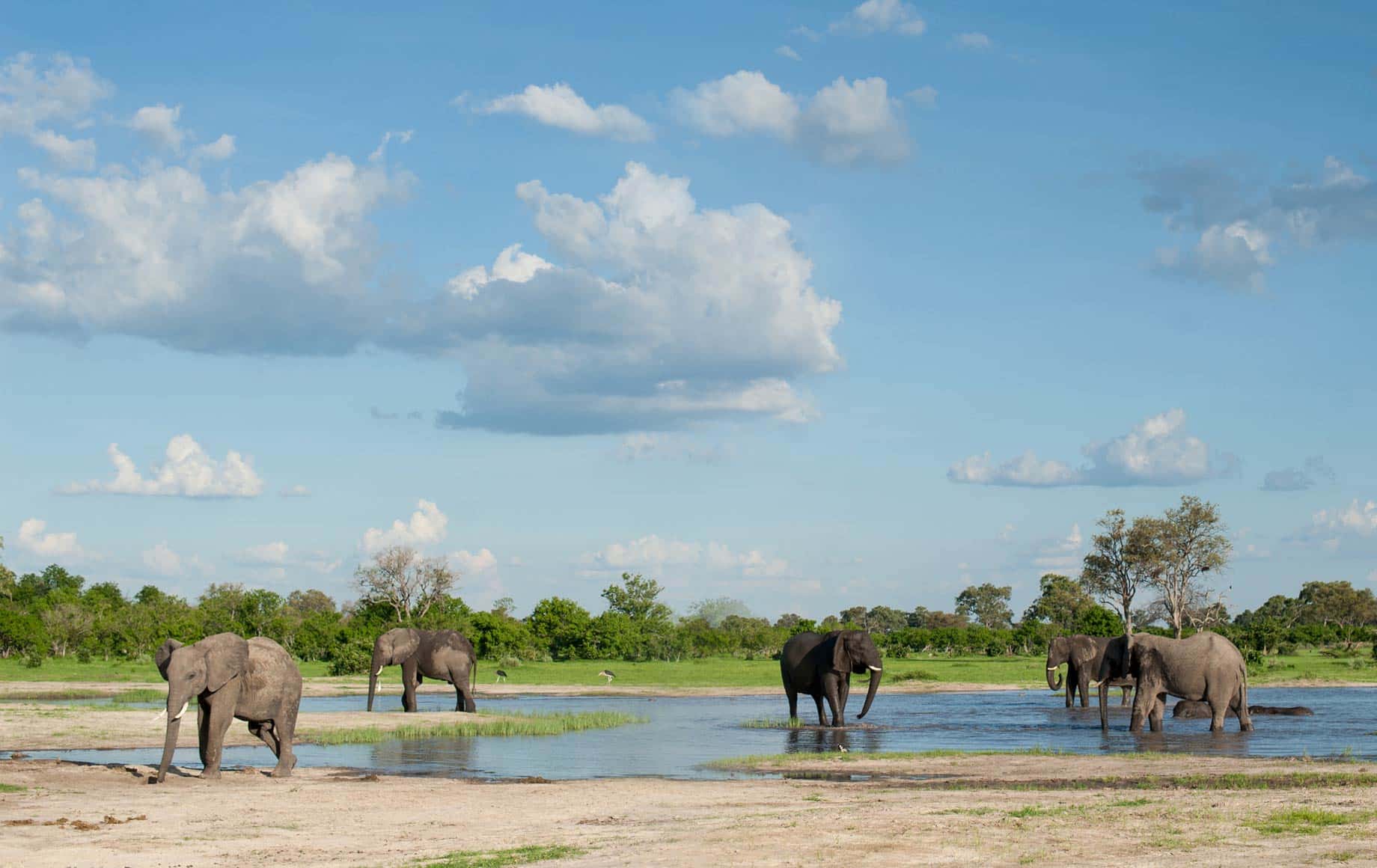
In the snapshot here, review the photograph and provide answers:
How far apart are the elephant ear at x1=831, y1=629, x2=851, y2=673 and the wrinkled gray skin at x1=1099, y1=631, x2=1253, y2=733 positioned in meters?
6.45

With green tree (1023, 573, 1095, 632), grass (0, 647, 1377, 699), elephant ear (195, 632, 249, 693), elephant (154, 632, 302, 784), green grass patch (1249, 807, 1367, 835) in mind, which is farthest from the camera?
green tree (1023, 573, 1095, 632)

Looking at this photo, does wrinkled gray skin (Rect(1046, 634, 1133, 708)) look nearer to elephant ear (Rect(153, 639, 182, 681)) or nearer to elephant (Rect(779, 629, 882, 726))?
elephant (Rect(779, 629, 882, 726))

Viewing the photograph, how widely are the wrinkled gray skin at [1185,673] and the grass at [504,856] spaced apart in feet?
68.3

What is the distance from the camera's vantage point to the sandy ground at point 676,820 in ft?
46.0

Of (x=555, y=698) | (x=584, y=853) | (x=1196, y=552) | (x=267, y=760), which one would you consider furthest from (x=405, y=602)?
(x=584, y=853)

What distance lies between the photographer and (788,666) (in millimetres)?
37219

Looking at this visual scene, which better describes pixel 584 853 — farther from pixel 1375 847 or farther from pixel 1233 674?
pixel 1233 674

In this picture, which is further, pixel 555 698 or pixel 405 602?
pixel 405 602

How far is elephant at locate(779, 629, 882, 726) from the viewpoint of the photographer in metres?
35.0

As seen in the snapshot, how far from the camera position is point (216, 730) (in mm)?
22391

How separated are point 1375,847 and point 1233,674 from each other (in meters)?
19.7

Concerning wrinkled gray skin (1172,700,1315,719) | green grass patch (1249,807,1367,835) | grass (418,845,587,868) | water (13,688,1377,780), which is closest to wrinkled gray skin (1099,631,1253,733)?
water (13,688,1377,780)

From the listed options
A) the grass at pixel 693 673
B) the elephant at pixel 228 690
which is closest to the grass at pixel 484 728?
the elephant at pixel 228 690

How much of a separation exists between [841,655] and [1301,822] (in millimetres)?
20236
